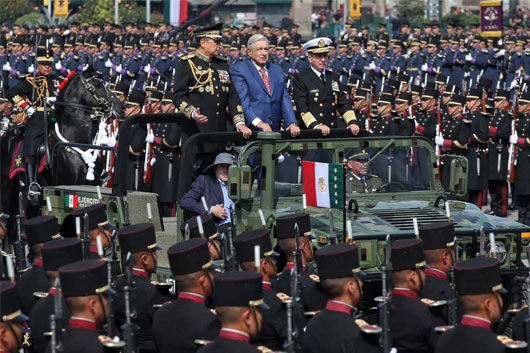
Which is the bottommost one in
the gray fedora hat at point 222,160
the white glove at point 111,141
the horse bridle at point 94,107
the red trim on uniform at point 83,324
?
the red trim on uniform at point 83,324

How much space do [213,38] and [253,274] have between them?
6.01 meters

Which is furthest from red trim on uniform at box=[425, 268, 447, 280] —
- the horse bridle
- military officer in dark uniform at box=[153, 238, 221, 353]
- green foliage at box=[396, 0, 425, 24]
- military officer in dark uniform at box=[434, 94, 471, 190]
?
green foliage at box=[396, 0, 425, 24]

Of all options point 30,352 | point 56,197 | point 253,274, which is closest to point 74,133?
point 56,197

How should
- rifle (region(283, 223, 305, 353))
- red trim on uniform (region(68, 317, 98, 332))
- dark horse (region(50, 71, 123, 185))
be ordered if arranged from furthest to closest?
dark horse (region(50, 71, 123, 185)), red trim on uniform (region(68, 317, 98, 332)), rifle (region(283, 223, 305, 353))

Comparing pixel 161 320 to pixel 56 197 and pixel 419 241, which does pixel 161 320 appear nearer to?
pixel 419 241

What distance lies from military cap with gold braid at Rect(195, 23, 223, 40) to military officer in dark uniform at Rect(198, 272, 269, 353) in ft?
19.7

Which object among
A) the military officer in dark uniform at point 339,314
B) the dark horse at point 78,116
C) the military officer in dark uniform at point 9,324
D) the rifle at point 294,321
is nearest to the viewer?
the military officer in dark uniform at point 9,324

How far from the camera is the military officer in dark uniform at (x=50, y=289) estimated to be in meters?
8.88

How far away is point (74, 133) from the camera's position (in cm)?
1648

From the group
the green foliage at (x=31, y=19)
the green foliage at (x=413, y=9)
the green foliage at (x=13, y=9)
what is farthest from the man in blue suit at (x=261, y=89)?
the green foliage at (x=413, y=9)

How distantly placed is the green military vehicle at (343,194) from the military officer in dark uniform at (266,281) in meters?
1.04

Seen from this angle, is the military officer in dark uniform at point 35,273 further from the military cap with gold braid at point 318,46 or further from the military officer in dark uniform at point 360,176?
the military cap with gold braid at point 318,46

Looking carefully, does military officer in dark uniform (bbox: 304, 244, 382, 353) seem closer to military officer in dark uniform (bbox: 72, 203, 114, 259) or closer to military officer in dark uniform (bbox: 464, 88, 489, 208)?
military officer in dark uniform (bbox: 72, 203, 114, 259)

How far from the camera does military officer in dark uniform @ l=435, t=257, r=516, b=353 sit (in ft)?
25.2
